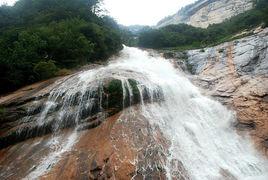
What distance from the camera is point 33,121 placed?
16.4 meters

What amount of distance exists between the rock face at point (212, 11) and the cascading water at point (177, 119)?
43.0m

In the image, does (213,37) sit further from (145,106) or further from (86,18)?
(145,106)

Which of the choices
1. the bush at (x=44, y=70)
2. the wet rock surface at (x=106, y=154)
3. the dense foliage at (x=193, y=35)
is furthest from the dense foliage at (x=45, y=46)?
the dense foliage at (x=193, y=35)

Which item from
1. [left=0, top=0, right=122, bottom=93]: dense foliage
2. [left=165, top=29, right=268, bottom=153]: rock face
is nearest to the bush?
[left=0, top=0, right=122, bottom=93]: dense foliage

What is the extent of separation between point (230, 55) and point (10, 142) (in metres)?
18.1

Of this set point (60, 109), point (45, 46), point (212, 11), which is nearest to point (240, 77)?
point (60, 109)

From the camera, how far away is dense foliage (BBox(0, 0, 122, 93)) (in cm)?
2241

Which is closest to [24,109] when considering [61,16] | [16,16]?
[61,16]

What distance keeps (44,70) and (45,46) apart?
11.2 ft

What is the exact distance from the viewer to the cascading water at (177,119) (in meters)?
14.2

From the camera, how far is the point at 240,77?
21219 millimetres

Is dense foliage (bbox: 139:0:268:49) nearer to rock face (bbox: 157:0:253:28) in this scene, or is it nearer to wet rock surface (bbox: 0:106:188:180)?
rock face (bbox: 157:0:253:28)

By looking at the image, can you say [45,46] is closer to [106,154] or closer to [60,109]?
[60,109]

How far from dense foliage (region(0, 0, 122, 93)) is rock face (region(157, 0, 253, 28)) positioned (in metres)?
33.1
